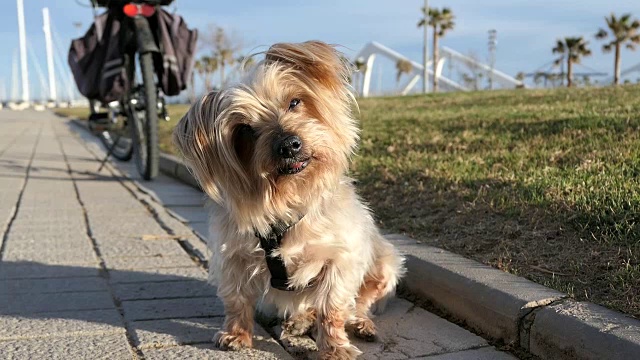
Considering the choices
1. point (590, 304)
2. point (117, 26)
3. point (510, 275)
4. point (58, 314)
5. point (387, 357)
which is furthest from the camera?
point (117, 26)

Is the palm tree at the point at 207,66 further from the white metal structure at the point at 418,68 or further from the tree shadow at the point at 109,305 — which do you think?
the tree shadow at the point at 109,305

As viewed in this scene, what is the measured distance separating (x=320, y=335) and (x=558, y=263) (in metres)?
1.15

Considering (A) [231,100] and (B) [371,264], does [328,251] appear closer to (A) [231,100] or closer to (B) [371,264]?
(B) [371,264]

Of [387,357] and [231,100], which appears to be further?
[387,357]

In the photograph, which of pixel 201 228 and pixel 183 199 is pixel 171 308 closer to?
pixel 201 228

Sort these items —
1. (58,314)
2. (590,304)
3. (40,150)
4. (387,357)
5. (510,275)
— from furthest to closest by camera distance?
(40,150), (58,314), (510,275), (387,357), (590,304)

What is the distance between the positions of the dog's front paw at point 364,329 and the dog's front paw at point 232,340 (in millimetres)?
481

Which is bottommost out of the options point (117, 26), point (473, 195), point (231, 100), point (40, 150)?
point (40, 150)

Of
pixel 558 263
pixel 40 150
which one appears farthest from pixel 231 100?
pixel 40 150

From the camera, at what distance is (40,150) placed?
38.1 ft

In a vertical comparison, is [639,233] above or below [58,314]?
above

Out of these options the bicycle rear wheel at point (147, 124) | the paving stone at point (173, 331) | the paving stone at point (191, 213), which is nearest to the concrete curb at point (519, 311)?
the paving stone at point (173, 331)

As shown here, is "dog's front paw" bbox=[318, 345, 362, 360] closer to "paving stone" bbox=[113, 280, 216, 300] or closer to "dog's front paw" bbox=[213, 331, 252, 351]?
"dog's front paw" bbox=[213, 331, 252, 351]

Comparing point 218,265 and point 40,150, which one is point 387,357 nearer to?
point 218,265
